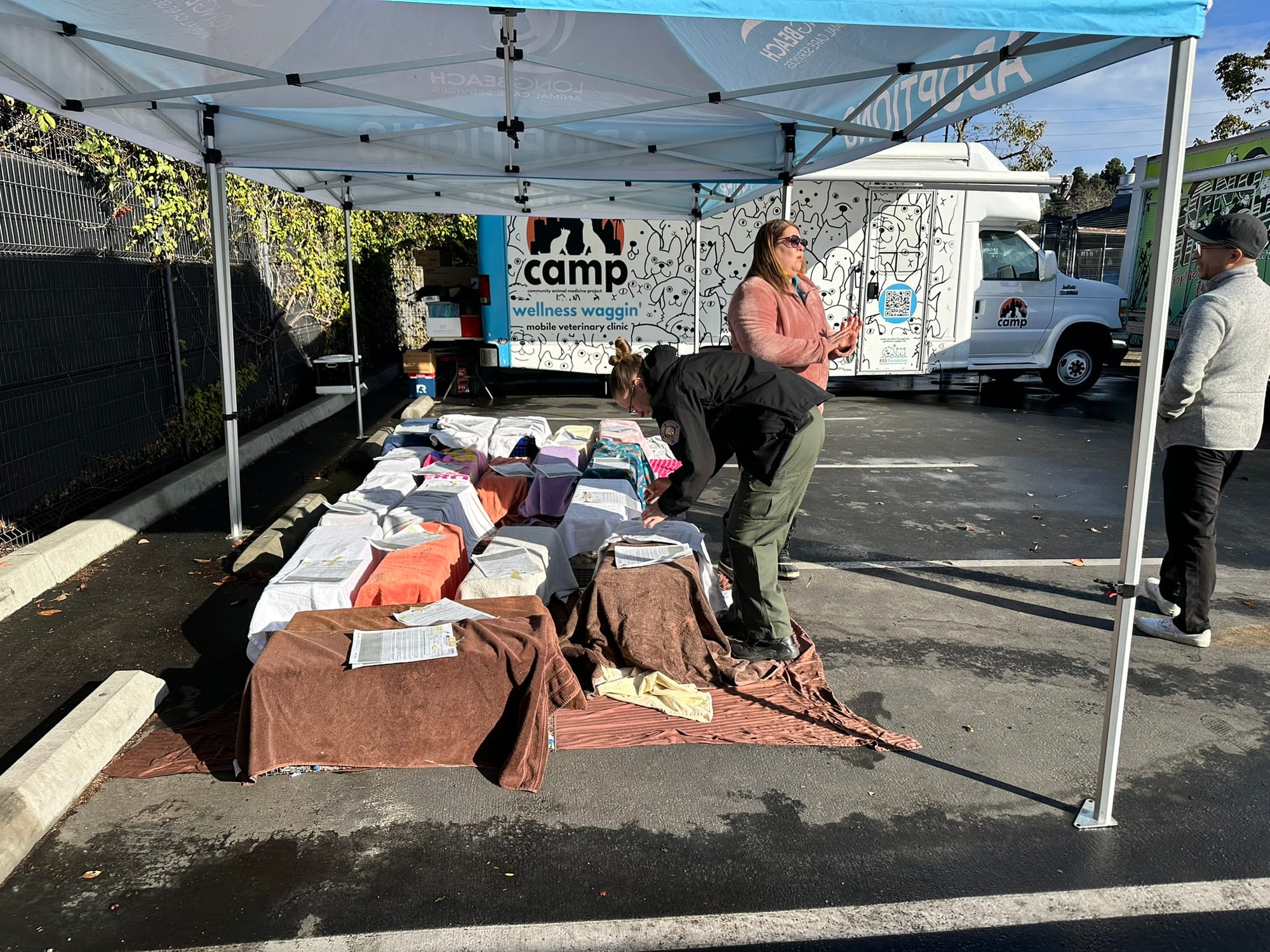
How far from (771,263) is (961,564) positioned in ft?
8.62

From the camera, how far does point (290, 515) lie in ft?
20.5

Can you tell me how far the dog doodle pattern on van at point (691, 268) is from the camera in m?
11.9

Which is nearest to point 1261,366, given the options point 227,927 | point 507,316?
point 227,927

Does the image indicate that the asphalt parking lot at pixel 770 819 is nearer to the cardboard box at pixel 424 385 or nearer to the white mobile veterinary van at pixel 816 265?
the cardboard box at pixel 424 385

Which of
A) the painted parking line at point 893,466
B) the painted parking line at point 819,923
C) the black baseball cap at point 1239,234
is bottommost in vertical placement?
the painted parking line at point 819,923

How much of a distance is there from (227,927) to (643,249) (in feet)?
34.8

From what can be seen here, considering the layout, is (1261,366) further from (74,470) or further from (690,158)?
(74,470)

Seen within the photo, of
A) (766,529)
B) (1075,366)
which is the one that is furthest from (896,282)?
(766,529)

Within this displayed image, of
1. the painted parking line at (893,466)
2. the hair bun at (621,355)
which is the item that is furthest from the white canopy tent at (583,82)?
the painted parking line at (893,466)

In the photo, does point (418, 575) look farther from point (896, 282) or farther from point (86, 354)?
point (896, 282)

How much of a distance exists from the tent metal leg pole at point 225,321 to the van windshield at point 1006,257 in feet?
34.8

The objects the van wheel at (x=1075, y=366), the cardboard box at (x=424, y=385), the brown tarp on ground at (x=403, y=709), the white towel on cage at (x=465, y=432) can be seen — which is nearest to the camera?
the brown tarp on ground at (x=403, y=709)

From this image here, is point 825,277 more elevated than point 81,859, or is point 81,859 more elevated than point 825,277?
point 825,277

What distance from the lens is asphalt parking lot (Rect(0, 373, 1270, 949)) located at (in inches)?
100
